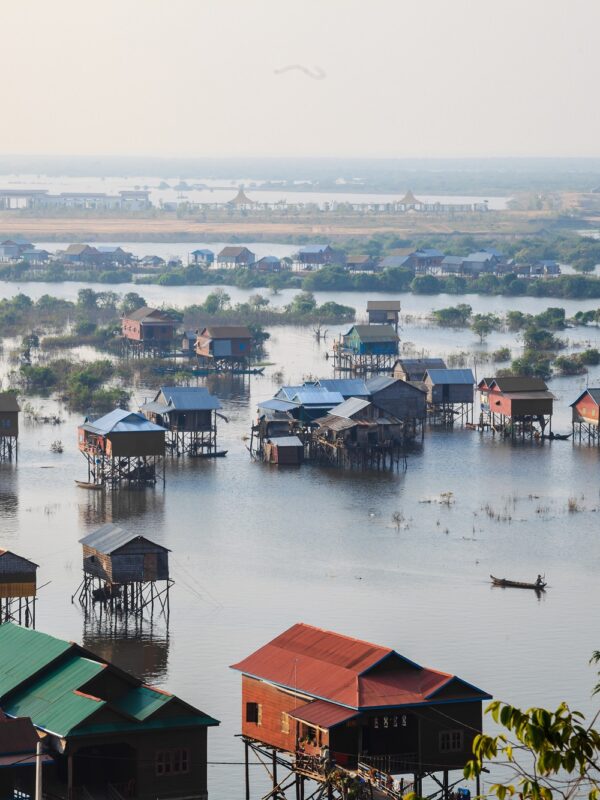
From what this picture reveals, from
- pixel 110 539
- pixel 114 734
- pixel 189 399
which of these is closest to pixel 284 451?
pixel 189 399

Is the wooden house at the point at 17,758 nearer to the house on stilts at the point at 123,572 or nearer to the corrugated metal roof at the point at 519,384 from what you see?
the house on stilts at the point at 123,572

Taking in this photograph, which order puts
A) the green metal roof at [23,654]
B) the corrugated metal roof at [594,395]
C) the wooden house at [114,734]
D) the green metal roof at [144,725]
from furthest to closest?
the corrugated metal roof at [594,395], the green metal roof at [23,654], the wooden house at [114,734], the green metal roof at [144,725]

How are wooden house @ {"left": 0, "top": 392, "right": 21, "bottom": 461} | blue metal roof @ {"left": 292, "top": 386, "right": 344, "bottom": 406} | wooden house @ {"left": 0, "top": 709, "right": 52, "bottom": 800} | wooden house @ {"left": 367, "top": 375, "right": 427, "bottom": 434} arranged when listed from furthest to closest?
wooden house @ {"left": 367, "top": 375, "right": 427, "bottom": 434}, blue metal roof @ {"left": 292, "top": 386, "right": 344, "bottom": 406}, wooden house @ {"left": 0, "top": 392, "right": 21, "bottom": 461}, wooden house @ {"left": 0, "top": 709, "right": 52, "bottom": 800}

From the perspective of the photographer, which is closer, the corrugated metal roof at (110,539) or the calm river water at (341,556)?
the calm river water at (341,556)

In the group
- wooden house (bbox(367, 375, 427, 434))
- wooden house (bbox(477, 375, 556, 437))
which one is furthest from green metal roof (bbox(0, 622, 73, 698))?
wooden house (bbox(477, 375, 556, 437))

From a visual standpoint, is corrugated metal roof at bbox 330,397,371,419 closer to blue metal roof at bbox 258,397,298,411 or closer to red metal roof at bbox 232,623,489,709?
blue metal roof at bbox 258,397,298,411

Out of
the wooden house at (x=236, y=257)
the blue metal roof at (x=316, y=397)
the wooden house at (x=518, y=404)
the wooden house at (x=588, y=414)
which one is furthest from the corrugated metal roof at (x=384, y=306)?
the wooden house at (x=236, y=257)

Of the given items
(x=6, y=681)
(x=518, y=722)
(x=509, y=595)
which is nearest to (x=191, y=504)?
(x=509, y=595)

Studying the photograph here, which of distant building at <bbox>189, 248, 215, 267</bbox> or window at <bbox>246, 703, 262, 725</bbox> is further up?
window at <bbox>246, 703, 262, 725</bbox>
